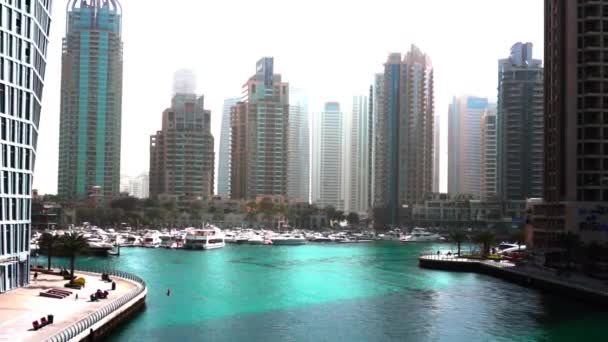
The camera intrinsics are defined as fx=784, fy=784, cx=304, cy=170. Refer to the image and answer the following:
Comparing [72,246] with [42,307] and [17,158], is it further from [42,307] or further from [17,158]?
[42,307]

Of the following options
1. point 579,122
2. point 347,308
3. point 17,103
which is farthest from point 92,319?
point 579,122

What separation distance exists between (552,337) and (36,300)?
4991 centimetres

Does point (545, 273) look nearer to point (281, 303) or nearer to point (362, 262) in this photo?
point (281, 303)

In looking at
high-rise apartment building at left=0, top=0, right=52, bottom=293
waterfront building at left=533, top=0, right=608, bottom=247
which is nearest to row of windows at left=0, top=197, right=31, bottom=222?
high-rise apartment building at left=0, top=0, right=52, bottom=293

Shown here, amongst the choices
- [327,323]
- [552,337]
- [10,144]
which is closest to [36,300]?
[10,144]

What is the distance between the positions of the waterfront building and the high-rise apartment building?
87849 mm

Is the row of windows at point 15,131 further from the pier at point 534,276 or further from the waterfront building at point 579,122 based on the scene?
the waterfront building at point 579,122

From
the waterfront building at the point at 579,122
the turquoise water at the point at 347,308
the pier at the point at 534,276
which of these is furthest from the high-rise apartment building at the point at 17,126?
the waterfront building at the point at 579,122

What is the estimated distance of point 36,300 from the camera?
76.4 metres

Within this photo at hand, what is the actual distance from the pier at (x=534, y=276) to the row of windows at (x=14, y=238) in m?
67.4

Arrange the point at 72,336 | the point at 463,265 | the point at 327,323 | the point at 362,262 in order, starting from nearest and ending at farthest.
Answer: the point at 72,336 → the point at 327,323 → the point at 463,265 → the point at 362,262

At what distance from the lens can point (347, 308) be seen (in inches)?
3661

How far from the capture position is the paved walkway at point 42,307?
59.4m

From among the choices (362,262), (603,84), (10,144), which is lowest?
(362,262)
